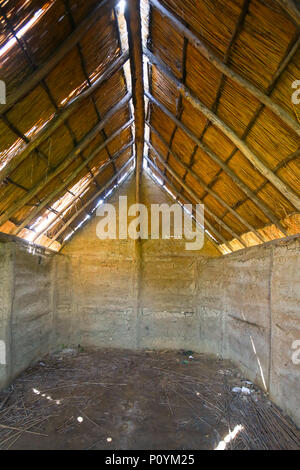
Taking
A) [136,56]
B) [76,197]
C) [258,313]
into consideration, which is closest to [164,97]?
[136,56]

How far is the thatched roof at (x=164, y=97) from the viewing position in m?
2.92

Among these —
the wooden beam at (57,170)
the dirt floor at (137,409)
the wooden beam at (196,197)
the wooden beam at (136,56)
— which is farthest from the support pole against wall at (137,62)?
the dirt floor at (137,409)

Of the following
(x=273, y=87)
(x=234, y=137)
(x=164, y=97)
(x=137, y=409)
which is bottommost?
(x=137, y=409)

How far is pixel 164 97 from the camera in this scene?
4883 millimetres

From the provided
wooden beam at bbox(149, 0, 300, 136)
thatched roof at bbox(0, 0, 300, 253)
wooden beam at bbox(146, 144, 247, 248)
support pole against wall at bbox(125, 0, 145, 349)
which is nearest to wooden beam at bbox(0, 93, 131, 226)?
thatched roof at bbox(0, 0, 300, 253)

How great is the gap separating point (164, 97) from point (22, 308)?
4.69 metres

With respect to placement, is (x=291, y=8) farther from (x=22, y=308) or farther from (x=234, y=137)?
(x=22, y=308)

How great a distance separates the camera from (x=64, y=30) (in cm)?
321

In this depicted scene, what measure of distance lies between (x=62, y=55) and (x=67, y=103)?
874mm

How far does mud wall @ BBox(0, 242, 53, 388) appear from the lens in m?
5.49

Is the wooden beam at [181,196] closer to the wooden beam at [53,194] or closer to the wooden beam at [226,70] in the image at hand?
the wooden beam at [53,194]

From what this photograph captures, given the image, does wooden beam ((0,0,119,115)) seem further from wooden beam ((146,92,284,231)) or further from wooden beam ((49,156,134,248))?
wooden beam ((49,156,134,248))

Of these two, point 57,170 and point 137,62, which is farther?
point 57,170

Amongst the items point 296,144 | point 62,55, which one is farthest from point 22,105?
point 296,144
